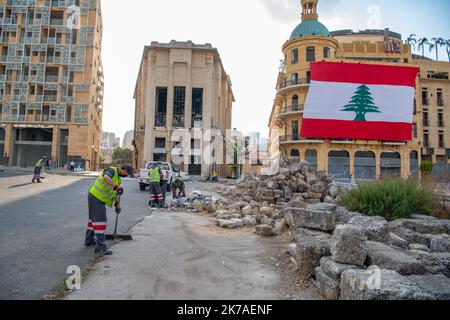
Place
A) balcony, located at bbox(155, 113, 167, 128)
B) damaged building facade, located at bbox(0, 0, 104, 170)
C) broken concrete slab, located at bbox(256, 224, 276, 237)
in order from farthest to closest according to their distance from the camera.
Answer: damaged building facade, located at bbox(0, 0, 104, 170) < balcony, located at bbox(155, 113, 167, 128) < broken concrete slab, located at bbox(256, 224, 276, 237)

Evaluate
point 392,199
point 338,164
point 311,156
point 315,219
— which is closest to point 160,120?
point 311,156

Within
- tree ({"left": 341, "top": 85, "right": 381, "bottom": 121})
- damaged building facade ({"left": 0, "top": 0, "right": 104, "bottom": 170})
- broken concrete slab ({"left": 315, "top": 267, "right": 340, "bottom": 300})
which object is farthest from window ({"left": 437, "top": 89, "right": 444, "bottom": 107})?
broken concrete slab ({"left": 315, "top": 267, "right": 340, "bottom": 300})

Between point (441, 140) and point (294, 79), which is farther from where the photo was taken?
point (441, 140)

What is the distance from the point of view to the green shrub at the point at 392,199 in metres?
8.15

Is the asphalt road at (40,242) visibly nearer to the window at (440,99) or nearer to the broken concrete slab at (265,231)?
the broken concrete slab at (265,231)

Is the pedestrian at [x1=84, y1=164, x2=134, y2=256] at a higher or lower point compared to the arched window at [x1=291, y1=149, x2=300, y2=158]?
lower

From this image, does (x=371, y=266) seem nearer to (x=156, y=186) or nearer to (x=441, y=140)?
(x=156, y=186)

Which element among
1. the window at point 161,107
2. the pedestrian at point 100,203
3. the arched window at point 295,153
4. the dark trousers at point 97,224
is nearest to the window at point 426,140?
the arched window at point 295,153

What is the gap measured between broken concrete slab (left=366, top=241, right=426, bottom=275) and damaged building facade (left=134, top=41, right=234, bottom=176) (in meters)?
36.5

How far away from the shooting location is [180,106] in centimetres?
4222

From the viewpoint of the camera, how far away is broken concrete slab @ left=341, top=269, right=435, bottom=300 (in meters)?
2.85

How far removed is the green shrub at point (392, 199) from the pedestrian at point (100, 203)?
6724 millimetres

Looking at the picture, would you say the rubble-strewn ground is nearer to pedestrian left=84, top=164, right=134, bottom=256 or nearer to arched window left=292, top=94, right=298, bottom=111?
pedestrian left=84, top=164, right=134, bottom=256

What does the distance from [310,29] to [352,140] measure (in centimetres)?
1586
